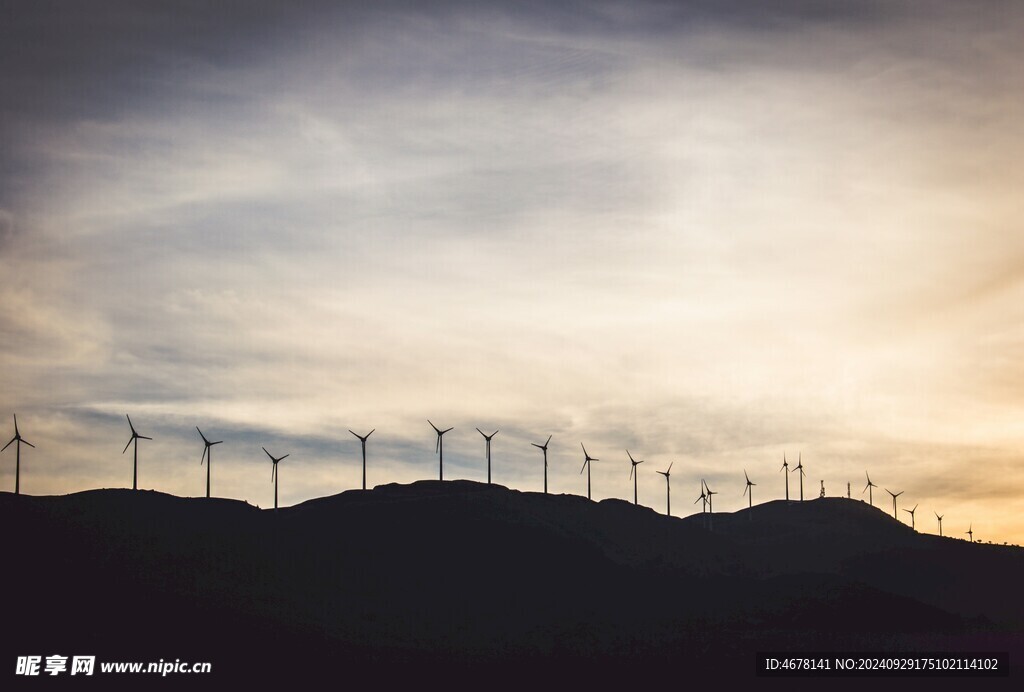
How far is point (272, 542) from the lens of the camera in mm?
197375

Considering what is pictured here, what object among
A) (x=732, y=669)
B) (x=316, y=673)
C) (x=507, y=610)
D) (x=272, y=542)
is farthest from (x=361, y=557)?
(x=732, y=669)

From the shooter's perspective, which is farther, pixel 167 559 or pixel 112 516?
pixel 112 516

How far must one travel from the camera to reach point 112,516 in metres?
196

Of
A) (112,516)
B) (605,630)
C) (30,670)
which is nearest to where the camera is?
(30,670)

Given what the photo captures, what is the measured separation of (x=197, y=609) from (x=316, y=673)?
25.4 meters

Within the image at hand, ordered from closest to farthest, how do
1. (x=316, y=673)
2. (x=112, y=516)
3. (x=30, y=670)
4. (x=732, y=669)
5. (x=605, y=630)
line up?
(x=30, y=670), (x=316, y=673), (x=732, y=669), (x=605, y=630), (x=112, y=516)

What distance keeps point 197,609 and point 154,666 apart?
2308cm

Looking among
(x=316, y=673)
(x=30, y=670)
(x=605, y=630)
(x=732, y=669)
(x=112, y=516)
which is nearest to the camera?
(x=30, y=670)

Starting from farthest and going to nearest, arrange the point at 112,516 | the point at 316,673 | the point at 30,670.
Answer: the point at 112,516 → the point at 316,673 → the point at 30,670

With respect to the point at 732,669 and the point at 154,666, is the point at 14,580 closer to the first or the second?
the point at 154,666

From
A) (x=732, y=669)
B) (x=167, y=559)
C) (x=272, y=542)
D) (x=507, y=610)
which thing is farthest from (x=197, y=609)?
(x=732, y=669)

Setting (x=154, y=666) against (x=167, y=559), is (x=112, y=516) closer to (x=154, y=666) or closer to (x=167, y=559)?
(x=167, y=559)

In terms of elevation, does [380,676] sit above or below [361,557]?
below

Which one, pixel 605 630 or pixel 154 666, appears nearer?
pixel 154 666
